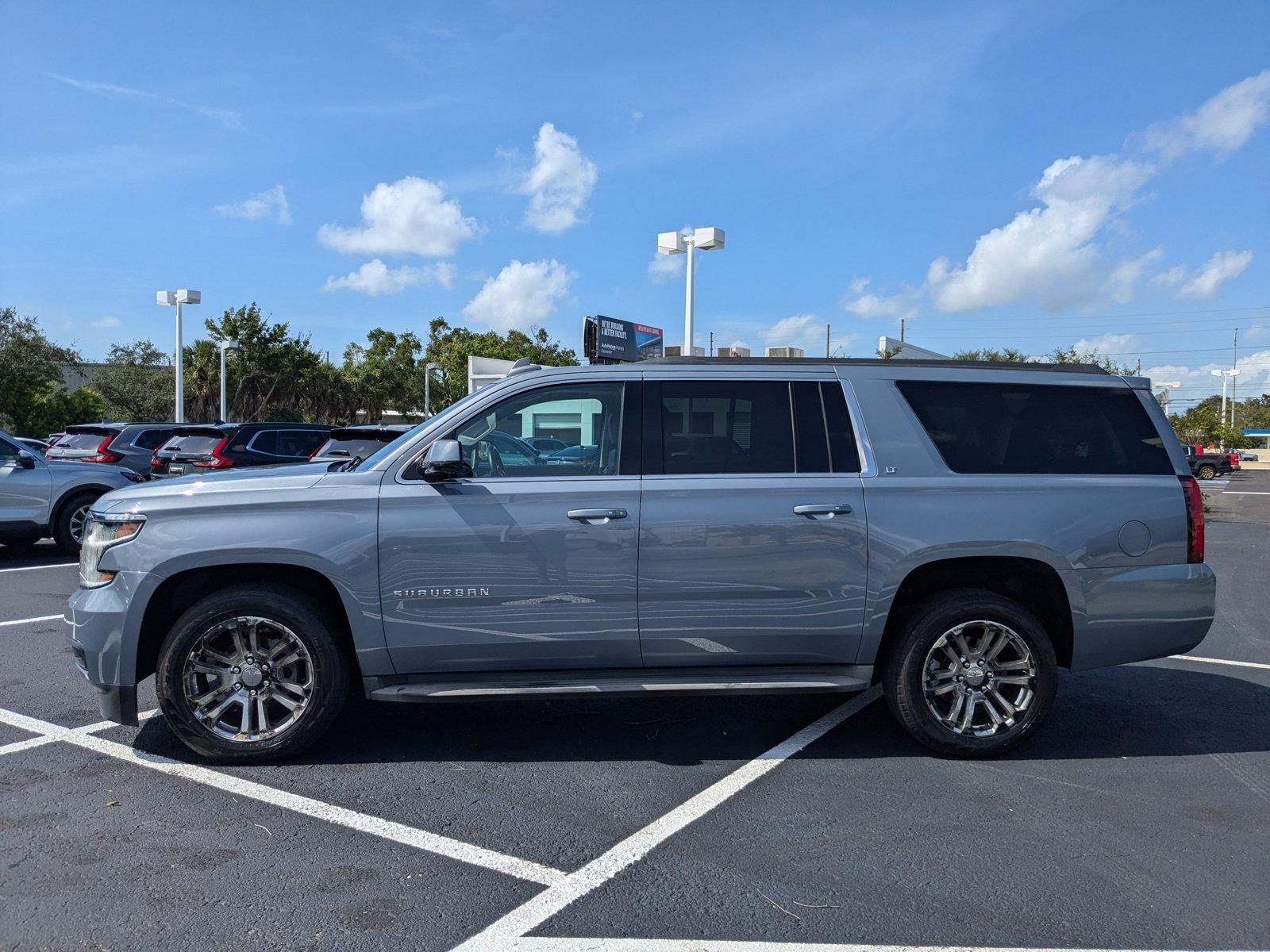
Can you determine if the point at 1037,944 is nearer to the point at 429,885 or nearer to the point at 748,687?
the point at 748,687

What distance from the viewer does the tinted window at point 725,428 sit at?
15.8ft

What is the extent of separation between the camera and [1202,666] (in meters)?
6.95

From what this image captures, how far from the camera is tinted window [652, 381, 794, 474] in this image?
482 centimetres

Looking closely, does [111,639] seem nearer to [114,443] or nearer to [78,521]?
[78,521]

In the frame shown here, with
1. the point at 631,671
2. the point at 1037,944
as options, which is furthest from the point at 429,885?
the point at 1037,944

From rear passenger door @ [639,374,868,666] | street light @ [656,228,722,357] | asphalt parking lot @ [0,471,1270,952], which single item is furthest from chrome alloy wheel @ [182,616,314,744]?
street light @ [656,228,722,357]

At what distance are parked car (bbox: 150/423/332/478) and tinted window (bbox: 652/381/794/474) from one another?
11035mm

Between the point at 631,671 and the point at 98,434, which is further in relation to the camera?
the point at 98,434

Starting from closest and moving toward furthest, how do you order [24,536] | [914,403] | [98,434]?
[914,403]
[24,536]
[98,434]

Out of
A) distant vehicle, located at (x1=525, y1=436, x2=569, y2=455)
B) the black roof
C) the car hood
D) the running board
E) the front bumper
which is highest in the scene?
the black roof

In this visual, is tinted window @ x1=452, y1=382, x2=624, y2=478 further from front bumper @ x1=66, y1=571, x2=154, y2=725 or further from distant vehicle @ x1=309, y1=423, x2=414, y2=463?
distant vehicle @ x1=309, y1=423, x2=414, y2=463

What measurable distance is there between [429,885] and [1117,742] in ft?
12.1

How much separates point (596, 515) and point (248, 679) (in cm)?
182

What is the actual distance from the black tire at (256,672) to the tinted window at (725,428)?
1783mm
